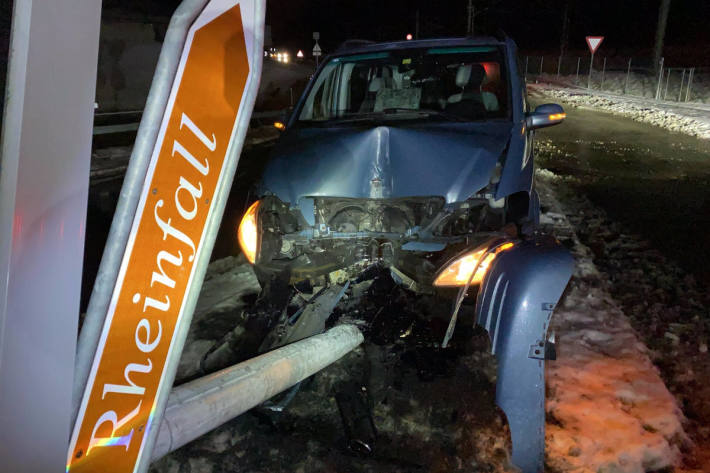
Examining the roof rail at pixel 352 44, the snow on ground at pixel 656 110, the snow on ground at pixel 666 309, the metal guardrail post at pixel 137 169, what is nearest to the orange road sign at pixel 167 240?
the metal guardrail post at pixel 137 169

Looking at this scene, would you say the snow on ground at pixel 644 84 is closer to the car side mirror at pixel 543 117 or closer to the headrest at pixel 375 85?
the car side mirror at pixel 543 117

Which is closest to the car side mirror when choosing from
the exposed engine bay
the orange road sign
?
the exposed engine bay

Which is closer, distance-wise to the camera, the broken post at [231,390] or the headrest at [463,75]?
the broken post at [231,390]

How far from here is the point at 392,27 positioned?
69.4 m

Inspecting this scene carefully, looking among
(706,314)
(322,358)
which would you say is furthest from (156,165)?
(706,314)

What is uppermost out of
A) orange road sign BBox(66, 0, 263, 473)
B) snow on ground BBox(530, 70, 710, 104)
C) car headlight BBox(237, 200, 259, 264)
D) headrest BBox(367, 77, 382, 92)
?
snow on ground BBox(530, 70, 710, 104)

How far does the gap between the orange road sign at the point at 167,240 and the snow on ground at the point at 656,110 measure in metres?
16.3

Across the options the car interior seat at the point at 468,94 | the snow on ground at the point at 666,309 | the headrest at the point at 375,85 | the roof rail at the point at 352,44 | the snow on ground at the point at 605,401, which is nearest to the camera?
the snow on ground at the point at 605,401

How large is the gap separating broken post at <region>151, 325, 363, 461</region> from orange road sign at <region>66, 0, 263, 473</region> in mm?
314

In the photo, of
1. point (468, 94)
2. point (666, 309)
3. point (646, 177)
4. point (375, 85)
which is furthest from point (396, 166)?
point (646, 177)

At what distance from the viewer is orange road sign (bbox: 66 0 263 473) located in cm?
119

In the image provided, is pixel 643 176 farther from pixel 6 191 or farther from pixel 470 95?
pixel 6 191

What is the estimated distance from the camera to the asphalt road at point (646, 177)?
19.9 feet

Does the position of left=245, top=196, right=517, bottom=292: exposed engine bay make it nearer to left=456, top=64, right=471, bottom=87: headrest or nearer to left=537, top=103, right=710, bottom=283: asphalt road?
left=456, top=64, right=471, bottom=87: headrest
